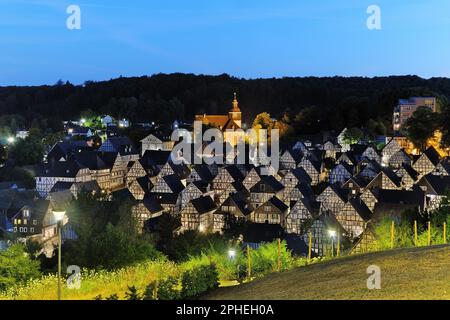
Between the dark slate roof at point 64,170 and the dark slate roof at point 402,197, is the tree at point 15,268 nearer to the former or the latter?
the dark slate roof at point 402,197

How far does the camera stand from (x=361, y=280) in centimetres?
1129

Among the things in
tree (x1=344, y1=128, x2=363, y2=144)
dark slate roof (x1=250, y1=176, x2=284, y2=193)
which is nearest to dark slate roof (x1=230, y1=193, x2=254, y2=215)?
dark slate roof (x1=250, y1=176, x2=284, y2=193)

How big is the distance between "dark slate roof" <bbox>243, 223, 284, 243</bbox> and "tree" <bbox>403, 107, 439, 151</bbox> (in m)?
32.1

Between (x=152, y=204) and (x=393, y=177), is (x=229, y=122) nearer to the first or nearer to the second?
(x=393, y=177)

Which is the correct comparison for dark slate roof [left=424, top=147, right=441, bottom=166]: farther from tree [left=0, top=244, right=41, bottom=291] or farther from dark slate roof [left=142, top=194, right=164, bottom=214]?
tree [left=0, top=244, right=41, bottom=291]

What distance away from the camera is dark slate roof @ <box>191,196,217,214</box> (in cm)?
3409

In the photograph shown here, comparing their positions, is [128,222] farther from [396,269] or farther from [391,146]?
[391,146]

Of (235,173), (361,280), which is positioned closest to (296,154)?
(235,173)

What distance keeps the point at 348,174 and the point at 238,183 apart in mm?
10077

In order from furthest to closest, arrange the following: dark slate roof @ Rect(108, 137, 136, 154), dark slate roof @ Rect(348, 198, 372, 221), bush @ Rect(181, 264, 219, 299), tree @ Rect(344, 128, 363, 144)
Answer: tree @ Rect(344, 128, 363, 144), dark slate roof @ Rect(108, 137, 136, 154), dark slate roof @ Rect(348, 198, 372, 221), bush @ Rect(181, 264, 219, 299)

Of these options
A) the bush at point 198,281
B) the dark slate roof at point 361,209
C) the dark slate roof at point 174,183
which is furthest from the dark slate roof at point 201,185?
the bush at point 198,281

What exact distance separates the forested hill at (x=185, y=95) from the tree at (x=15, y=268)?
67.7m
